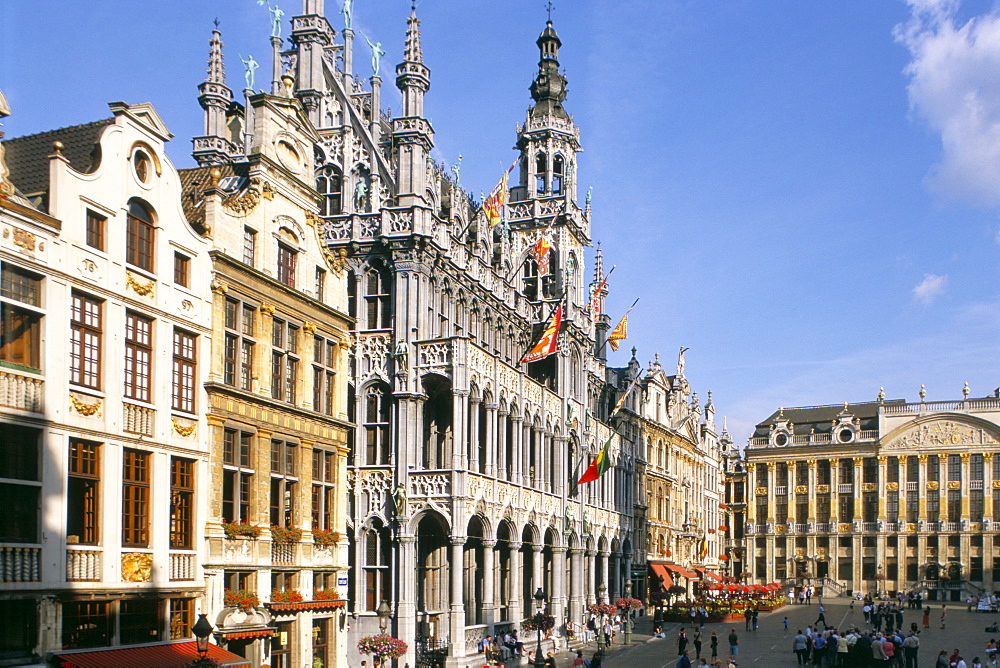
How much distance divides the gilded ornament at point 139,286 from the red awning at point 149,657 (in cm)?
772

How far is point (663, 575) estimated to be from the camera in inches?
3118

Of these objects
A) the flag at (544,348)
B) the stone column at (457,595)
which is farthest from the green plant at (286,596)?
the flag at (544,348)

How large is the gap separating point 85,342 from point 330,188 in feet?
71.0

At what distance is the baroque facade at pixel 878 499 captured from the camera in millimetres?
109750

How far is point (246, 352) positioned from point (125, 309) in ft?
16.9

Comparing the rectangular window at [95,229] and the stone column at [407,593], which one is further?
the stone column at [407,593]

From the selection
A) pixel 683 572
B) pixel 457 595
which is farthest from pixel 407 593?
pixel 683 572

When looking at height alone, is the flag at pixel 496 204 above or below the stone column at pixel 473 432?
above

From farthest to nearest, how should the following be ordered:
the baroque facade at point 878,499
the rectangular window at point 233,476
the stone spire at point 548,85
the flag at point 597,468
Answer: the baroque facade at point 878,499 < the stone spire at point 548,85 < the flag at point 597,468 < the rectangular window at point 233,476

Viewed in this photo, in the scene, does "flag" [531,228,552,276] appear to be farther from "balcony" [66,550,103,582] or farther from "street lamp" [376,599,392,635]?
"balcony" [66,550,103,582]

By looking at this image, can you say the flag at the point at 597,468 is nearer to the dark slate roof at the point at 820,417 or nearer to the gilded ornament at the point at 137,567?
the gilded ornament at the point at 137,567

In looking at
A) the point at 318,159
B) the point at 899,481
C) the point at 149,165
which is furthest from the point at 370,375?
the point at 899,481

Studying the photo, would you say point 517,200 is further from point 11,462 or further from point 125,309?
point 11,462

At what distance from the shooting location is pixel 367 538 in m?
42.0
